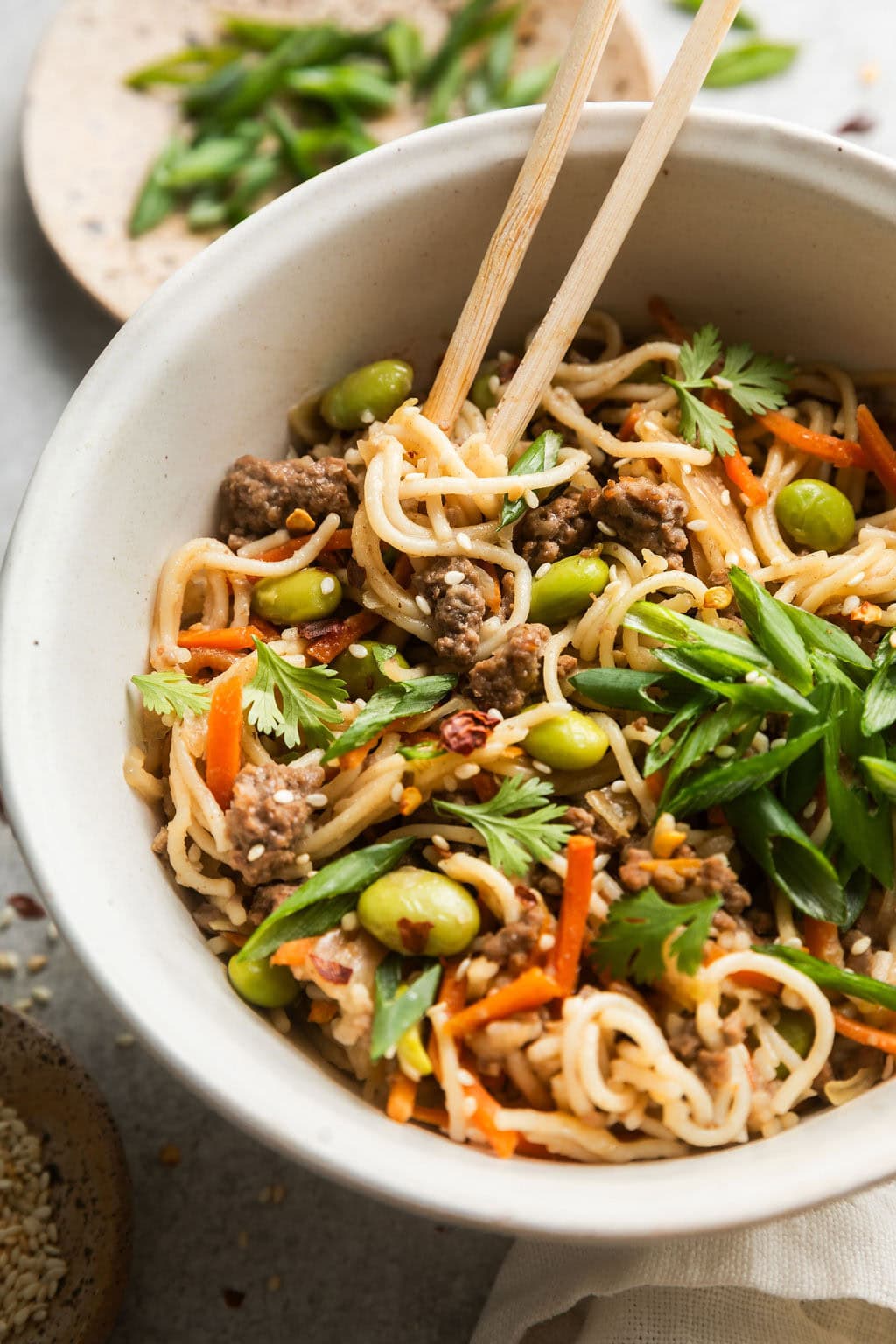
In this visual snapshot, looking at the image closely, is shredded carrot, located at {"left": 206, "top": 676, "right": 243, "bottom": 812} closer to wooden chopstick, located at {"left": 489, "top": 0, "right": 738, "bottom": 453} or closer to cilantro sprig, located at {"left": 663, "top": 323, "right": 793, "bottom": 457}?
wooden chopstick, located at {"left": 489, "top": 0, "right": 738, "bottom": 453}

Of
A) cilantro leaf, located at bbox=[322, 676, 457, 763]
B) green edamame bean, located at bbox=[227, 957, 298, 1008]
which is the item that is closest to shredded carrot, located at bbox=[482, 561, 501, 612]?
cilantro leaf, located at bbox=[322, 676, 457, 763]

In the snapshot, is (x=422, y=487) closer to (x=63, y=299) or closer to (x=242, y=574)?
(x=242, y=574)

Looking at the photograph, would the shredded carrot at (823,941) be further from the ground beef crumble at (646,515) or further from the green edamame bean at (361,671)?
the green edamame bean at (361,671)

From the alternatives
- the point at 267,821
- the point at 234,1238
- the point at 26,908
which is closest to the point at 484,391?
the point at 267,821

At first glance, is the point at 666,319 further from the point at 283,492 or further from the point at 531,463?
the point at 283,492

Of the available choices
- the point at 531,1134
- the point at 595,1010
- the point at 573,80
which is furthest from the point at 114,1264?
the point at 573,80
